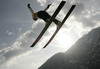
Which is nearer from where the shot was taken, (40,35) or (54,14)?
(54,14)

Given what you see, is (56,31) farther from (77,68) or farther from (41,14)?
(77,68)

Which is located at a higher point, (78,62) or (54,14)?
(54,14)

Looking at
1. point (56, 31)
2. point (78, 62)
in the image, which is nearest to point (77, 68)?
point (78, 62)

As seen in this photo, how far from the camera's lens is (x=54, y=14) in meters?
14.0

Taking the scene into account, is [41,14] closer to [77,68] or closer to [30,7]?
[30,7]

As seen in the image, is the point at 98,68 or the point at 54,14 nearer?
the point at 54,14

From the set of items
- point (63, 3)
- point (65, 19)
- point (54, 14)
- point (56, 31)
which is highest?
point (63, 3)

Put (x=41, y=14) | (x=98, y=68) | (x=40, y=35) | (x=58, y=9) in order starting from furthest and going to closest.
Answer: (x=98, y=68)
(x=40, y=35)
(x=41, y=14)
(x=58, y=9)

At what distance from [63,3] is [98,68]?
182 m

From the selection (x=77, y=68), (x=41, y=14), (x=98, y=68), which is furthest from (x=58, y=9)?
(x=77, y=68)

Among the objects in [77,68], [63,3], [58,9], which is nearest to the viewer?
[63,3]

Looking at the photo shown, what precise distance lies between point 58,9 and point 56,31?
14.6 feet

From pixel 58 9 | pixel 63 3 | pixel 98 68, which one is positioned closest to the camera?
pixel 63 3

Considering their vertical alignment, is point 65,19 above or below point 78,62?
above
